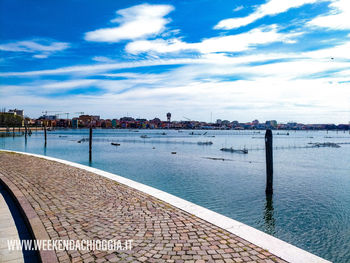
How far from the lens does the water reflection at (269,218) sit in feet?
31.2

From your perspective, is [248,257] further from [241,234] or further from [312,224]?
[312,224]

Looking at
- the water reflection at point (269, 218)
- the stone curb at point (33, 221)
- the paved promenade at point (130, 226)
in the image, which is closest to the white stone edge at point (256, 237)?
the paved promenade at point (130, 226)

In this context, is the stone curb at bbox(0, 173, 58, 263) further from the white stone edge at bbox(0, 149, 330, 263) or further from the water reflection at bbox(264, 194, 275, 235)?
the water reflection at bbox(264, 194, 275, 235)

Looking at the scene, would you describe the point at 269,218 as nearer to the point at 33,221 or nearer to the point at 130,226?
the point at 130,226

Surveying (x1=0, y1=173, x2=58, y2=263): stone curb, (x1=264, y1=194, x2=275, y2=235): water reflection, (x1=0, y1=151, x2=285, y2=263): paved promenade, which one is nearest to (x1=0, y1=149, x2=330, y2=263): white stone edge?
(x1=0, y1=151, x2=285, y2=263): paved promenade

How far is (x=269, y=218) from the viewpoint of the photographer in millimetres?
10852

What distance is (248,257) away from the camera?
14.7ft

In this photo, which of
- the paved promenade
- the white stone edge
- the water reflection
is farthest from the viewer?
the water reflection

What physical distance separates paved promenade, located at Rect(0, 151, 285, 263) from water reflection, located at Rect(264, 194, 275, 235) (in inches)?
182

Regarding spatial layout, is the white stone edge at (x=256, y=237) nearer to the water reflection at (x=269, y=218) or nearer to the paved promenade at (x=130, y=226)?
A: the paved promenade at (x=130, y=226)

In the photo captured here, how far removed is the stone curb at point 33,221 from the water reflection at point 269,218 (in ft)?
25.0

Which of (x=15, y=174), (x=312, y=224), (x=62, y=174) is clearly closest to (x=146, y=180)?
(x=62, y=174)

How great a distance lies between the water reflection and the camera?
9.52 meters

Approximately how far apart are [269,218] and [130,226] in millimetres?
7435
